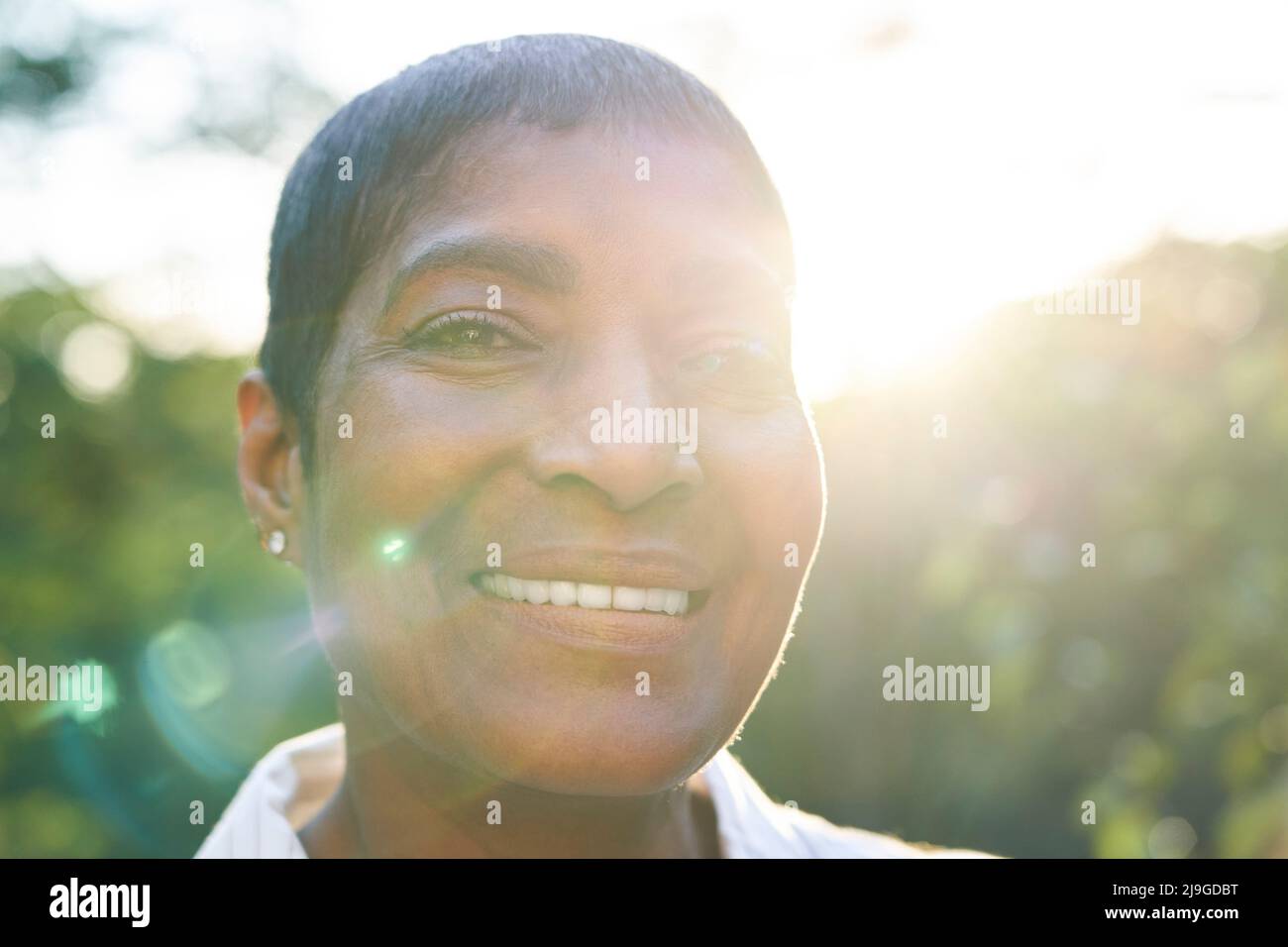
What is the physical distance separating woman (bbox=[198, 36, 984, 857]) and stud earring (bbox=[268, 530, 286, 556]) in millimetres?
29

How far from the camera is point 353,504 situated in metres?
1.56

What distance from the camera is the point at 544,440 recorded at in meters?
1.45

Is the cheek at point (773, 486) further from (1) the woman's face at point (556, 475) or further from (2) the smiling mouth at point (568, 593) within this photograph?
(2) the smiling mouth at point (568, 593)

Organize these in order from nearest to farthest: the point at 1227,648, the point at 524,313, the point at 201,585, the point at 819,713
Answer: the point at 524,313, the point at 1227,648, the point at 819,713, the point at 201,585

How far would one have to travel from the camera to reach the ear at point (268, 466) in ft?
5.80

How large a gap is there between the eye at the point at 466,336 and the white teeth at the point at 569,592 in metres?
0.32

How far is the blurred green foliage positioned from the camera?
3.06 m

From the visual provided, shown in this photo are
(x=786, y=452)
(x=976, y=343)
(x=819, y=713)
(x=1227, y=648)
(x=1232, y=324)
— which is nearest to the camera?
(x=786, y=452)

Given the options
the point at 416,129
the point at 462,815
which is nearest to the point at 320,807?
the point at 462,815

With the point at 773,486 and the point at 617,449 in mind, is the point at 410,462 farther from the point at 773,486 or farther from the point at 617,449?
the point at 773,486

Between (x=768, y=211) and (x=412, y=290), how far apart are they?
59 cm

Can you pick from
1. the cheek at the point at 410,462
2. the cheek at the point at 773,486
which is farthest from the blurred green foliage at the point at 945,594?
the cheek at the point at 410,462
